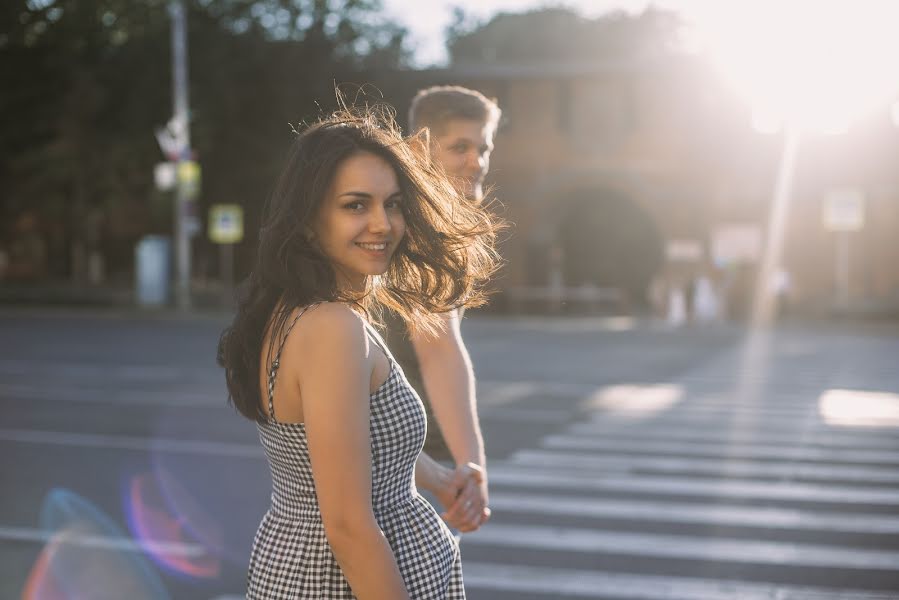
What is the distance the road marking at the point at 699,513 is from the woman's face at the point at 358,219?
519 cm

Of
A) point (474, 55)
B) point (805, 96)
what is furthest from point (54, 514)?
point (474, 55)

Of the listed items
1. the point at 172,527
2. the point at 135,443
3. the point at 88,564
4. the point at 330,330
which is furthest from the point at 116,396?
the point at 330,330

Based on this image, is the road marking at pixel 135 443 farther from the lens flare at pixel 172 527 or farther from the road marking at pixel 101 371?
the road marking at pixel 101 371

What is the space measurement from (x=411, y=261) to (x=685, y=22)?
2523 inches

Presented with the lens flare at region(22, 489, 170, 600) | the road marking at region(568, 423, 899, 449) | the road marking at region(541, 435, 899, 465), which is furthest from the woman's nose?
the road marking at region(568, 423, 899, 449)

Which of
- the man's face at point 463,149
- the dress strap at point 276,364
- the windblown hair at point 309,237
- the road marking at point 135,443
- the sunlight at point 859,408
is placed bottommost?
the sunlight at point 859,408

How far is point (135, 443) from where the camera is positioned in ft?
34.1

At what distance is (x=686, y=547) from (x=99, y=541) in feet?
10.5

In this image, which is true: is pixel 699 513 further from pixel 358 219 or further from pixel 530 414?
pixel 358 219

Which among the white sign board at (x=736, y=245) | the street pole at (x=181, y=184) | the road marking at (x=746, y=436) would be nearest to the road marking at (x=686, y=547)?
the road marking at (x=746, y=436)

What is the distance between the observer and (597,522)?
7332mm

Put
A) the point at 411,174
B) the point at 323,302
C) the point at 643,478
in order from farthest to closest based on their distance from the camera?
the point at 643,478
the point at 411,174
the point at 323,302

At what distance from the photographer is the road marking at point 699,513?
724cm

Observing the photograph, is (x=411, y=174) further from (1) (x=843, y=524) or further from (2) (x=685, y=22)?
(2) (x=685, y=22)
